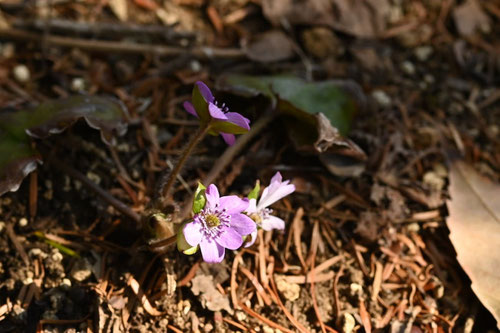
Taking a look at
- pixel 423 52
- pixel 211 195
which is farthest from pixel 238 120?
pixel 423 52

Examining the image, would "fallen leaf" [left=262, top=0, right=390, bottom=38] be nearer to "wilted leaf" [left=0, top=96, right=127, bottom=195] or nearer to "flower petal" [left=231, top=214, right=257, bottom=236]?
"wilted leaf" [left=0, top=96, right=127, bottom=195]

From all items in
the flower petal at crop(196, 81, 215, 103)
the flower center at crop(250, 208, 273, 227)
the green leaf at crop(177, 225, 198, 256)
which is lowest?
the flower center at crop(250, 208, 273, 227)

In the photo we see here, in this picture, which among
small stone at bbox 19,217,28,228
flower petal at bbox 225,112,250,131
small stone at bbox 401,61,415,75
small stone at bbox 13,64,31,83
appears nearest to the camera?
flower petal at bbox 225,112,250,131

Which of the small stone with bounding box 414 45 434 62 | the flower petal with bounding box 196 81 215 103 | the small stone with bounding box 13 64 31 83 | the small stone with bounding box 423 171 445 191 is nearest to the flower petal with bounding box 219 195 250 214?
the flower petal with bounding box 196 81 215 103

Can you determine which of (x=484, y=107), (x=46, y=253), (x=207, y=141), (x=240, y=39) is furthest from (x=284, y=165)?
(x=484, y=107)

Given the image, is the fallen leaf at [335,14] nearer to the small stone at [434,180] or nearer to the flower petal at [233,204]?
the small stone at [434,180]

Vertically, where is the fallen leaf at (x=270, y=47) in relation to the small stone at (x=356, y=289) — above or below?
above

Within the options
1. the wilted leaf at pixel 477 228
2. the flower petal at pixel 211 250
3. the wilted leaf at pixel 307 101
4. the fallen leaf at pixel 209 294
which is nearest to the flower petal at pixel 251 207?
the flower petal at pixel 211 250

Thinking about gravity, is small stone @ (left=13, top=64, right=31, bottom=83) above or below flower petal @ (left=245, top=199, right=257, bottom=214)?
below
